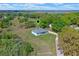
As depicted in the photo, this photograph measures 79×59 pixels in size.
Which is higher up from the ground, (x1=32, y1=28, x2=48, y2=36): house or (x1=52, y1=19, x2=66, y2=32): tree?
(x1=52, y1=19, x2=66, y2=32): tree

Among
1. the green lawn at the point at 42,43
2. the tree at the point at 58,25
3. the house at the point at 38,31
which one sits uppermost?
the tree at the point at 58,25

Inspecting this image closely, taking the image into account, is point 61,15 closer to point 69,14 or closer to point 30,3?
point 69,14

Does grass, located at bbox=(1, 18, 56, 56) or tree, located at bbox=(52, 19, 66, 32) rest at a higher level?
tree, located at bbox=(52, 19, 66, 32)

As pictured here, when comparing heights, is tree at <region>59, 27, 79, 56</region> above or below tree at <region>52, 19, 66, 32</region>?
below

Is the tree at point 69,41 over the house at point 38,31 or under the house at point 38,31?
under

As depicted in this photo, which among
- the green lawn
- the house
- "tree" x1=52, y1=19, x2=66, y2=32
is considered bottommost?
the green lawn

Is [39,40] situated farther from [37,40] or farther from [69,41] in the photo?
[69,41]

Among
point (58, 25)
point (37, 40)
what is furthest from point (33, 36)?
point (58, 25)

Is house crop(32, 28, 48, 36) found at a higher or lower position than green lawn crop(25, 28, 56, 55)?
higher
